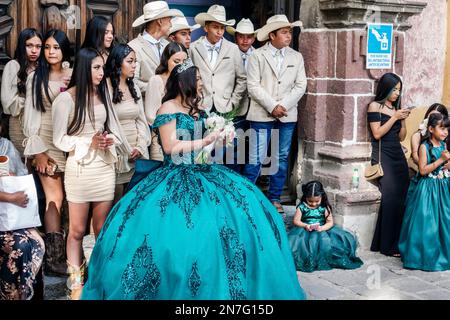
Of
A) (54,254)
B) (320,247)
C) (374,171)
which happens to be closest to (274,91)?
(374,171)

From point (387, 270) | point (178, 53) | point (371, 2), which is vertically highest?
point (371, 2)

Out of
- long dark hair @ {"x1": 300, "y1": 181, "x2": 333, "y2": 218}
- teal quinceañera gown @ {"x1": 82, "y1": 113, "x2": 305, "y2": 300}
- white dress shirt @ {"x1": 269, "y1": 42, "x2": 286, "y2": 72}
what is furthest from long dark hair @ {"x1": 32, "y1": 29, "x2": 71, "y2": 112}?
long dark hair @ {"x1": 300, "y1": 181, "x2": 333, "y2": 218}

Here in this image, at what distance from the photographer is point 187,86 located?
4.77 m

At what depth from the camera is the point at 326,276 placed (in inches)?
236

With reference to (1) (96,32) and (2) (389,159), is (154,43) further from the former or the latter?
(2) (389,159)

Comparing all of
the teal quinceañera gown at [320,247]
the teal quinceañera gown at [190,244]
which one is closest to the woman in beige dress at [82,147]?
the teal quinceañera gown at [190,244]

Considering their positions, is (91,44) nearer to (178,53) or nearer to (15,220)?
(178,53)

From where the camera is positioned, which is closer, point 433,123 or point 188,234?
point 188,234

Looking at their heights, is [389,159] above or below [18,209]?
above

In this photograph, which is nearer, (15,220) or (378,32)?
(15,220)

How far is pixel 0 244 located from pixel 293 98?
129 inches

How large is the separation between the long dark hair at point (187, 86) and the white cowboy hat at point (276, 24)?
2.17 m

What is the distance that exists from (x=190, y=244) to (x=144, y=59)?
7.76 feet

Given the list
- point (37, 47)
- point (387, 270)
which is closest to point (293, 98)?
point (387, 270)
